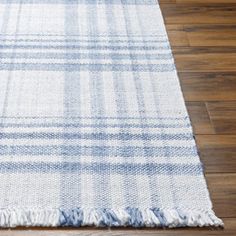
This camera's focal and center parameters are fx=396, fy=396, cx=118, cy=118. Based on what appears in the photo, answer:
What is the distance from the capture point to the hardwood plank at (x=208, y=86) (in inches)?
52.6

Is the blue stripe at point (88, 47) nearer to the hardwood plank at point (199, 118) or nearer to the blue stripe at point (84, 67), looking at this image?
the blue stripe at point (84, 67)

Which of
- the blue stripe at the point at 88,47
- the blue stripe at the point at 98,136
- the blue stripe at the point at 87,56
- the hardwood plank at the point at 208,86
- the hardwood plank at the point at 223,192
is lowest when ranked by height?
the hardwood plank at the point at 223,192

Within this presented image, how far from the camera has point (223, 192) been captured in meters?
1.07

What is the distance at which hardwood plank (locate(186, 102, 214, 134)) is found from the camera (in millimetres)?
1227

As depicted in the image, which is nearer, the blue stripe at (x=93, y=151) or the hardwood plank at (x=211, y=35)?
the blue stripe at (x=93, y=151)

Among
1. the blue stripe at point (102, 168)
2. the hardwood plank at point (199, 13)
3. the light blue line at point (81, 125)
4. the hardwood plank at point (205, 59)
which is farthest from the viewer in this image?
the hardwood plank at point (199, 13)

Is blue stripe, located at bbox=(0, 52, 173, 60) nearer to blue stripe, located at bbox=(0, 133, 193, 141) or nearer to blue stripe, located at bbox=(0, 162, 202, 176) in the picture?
blue stripe, located at bbox=(0, 133, 193, 141)

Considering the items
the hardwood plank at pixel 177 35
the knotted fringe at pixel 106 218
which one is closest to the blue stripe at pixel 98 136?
the knotted fringe at pixel 106 218

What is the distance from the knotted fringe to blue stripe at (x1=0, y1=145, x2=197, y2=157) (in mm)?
185

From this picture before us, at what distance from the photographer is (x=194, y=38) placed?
5.15 ft

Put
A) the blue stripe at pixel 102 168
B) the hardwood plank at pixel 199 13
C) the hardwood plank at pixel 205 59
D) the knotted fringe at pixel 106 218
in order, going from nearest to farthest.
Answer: the knotted fringe at pixel 106 218 → the blue stripe at pixel 102 168 → the hardwood plank at pixel 205 59 → the hardwood plank at pixel 199 13

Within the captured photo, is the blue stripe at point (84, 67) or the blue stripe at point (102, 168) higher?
the blue stripe at point (84, 67)

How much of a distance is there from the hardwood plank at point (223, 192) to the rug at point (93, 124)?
1.0 inches

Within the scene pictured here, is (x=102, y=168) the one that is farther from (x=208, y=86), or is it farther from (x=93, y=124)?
(x=208, y=86)
